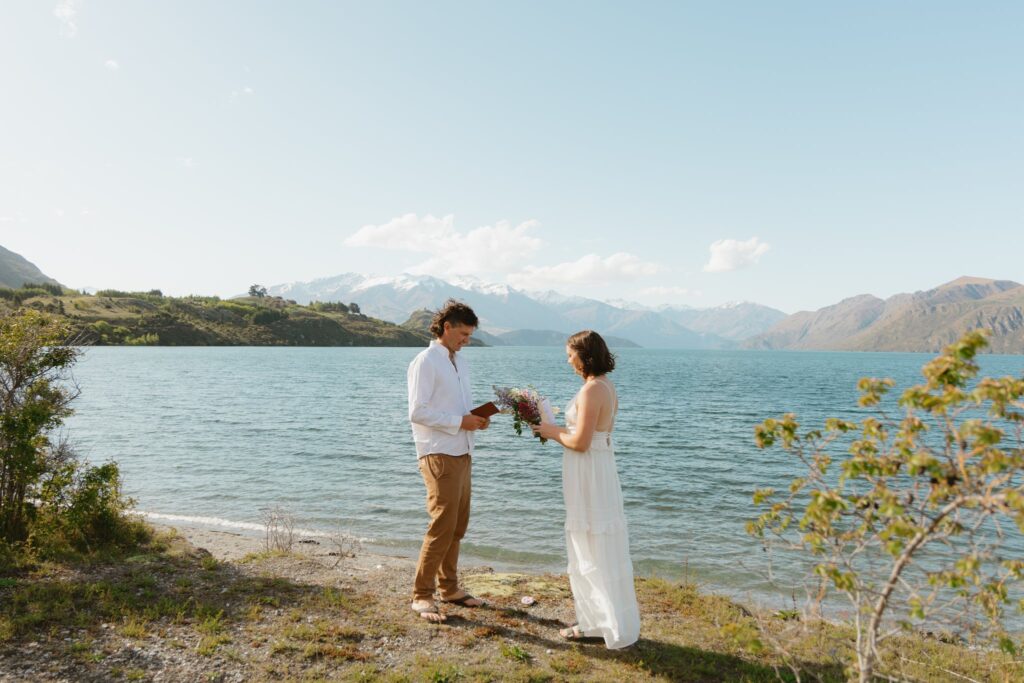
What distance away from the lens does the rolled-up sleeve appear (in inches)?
296

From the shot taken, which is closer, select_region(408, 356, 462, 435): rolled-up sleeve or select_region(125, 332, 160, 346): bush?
select_region(408, 356, 462, 435): rolled-up sleeve

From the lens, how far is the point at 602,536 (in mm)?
→ 7113

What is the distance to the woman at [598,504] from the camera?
6926 mm

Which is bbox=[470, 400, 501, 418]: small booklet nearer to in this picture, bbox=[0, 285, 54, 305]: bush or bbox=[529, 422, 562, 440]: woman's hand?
bbox=[529, 422, 562, 440]: woman's hand

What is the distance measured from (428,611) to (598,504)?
9.72 feet

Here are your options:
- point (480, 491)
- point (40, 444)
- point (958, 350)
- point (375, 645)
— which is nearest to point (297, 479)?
point (480, 491)

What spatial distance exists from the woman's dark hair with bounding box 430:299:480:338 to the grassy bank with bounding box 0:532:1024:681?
A: 3971mm

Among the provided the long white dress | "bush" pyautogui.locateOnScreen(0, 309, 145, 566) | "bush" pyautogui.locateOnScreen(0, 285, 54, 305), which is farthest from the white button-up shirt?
"bush" pyautogui.locateOnScreen(0, 285, 54, 305)

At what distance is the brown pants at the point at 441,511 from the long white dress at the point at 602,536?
1.50 meters

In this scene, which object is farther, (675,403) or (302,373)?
(302,373)

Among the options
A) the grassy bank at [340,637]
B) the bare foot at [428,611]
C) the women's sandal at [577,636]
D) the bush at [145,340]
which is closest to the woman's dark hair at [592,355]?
the grassy bank at [340,637]

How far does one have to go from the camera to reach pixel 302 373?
270 ft

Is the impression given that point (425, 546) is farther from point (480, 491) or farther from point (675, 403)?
point (675, 403)

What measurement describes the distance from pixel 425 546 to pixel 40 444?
7.04 m
